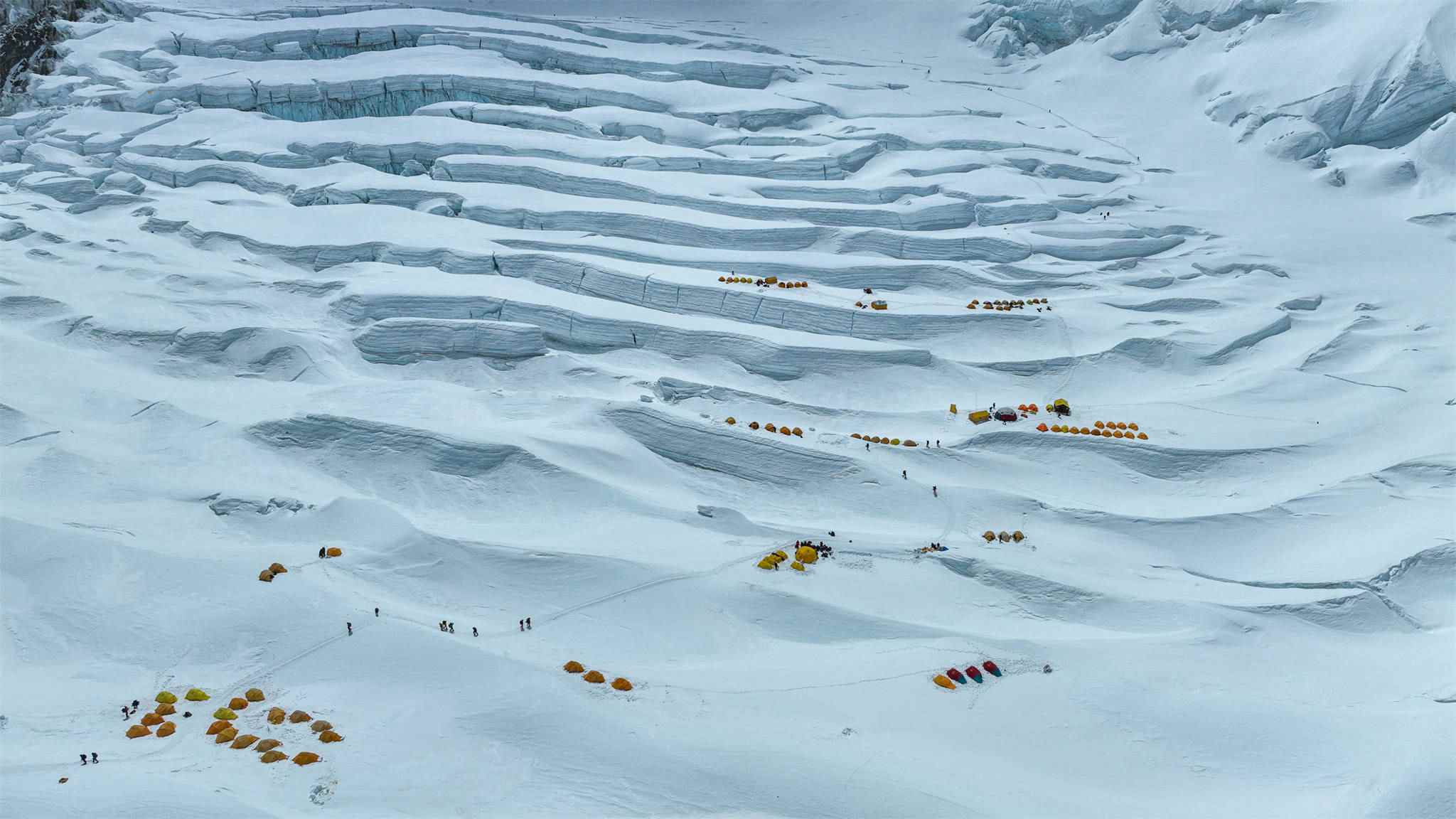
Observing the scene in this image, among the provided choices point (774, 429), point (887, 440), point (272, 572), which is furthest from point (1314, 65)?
point (272, 572)

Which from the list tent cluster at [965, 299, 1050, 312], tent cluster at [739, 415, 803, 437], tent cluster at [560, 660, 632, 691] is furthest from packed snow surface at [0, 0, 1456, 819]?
tent cluster at [965, 299, 1050, 312]

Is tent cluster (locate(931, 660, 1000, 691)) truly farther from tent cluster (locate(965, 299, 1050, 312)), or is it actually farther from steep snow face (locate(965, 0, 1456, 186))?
steep snow face (locate(965, 0, 1456, 186))

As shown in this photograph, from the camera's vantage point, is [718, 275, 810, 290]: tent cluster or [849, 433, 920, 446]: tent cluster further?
[718, 275, 810, 290]: tent cluster

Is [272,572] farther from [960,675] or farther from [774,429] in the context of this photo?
[960,675]

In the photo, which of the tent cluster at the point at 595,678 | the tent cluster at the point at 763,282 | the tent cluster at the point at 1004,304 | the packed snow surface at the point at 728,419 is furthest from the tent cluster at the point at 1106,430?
the tent cluster at the point at 595,678

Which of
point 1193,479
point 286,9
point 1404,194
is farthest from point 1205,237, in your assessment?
point 286,9

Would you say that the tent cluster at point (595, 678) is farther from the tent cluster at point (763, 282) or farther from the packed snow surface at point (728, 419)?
the tent cluster at point (763, 282)
